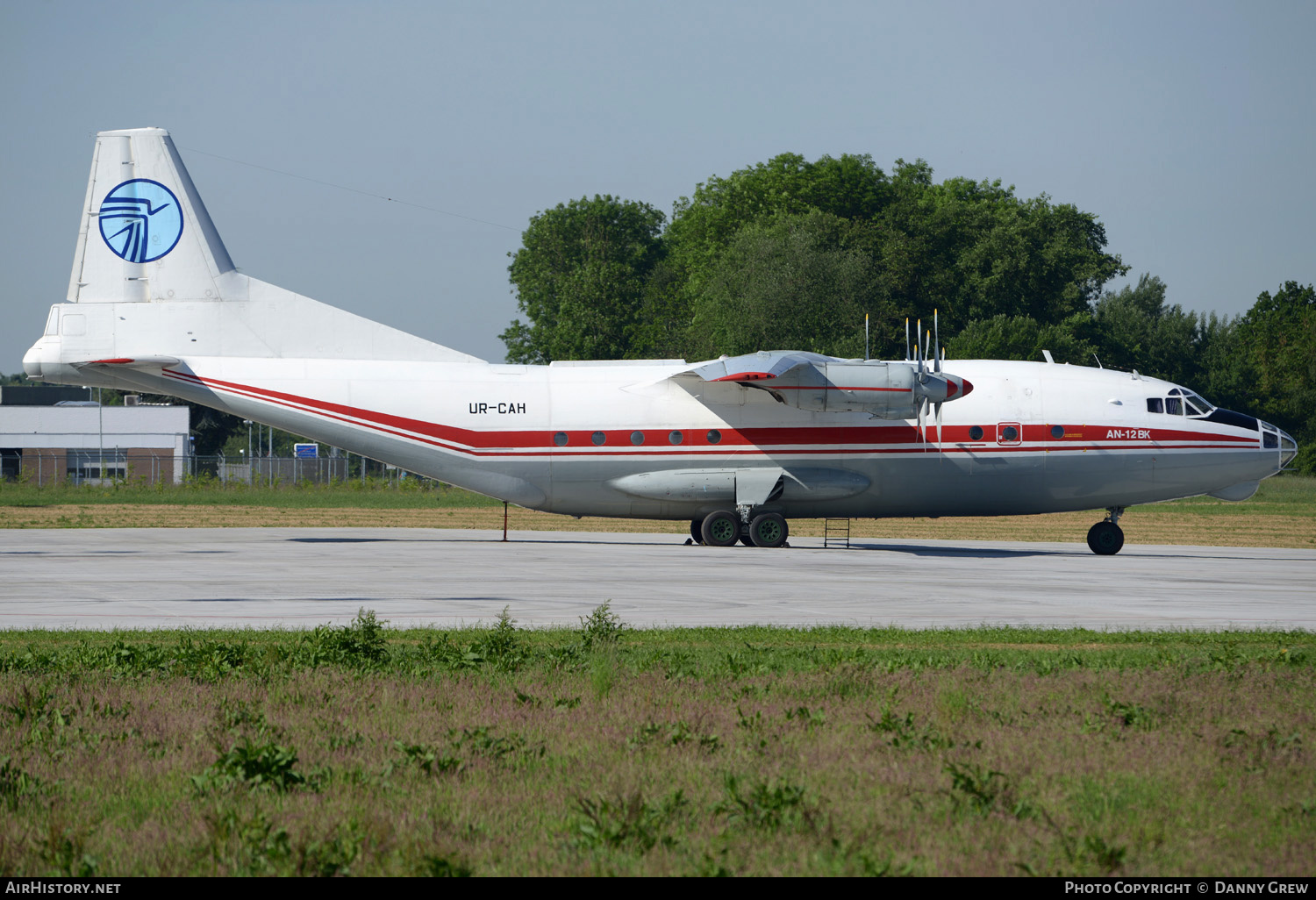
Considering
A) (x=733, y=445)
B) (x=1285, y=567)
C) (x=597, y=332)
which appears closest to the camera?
(x=1285, y=567)

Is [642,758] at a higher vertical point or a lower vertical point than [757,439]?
lower

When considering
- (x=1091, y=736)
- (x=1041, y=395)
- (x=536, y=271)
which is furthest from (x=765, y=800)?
(x=536, y=271)

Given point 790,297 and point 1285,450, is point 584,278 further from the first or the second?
point 1285,450

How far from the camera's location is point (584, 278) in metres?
92.2

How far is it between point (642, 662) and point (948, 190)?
97398mm

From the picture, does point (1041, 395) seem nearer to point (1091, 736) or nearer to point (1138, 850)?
point (1091, 736)

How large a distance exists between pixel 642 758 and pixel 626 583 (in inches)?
504

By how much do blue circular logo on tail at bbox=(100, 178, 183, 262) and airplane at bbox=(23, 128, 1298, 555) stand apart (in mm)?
47

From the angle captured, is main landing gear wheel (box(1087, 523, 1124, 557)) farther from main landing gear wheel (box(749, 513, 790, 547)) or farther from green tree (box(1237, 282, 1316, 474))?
green tree (box(1237, 282, 1316, 474))

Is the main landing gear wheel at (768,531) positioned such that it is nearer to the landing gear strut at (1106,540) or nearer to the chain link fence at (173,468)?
the landing gear strut at (1106,540)

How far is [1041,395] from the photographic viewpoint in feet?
100.0

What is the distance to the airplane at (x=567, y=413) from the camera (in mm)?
29844

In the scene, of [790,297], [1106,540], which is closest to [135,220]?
[1106,540]

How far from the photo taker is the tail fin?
29844mm
